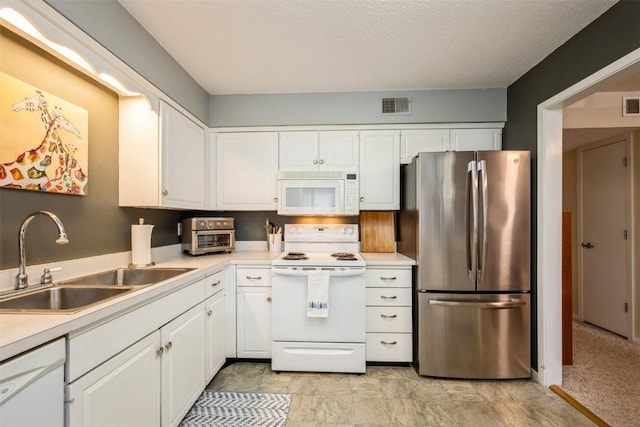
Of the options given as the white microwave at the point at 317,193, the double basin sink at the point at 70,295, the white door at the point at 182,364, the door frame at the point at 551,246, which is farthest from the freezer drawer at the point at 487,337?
the double basin sink at the point at 70,295

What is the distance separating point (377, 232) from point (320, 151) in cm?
103

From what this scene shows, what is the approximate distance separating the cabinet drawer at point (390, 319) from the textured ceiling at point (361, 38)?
2.03 m

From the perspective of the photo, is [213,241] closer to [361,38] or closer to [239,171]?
[239,171]

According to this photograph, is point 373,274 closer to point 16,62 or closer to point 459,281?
point 459,281

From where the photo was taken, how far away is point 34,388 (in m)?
0.87

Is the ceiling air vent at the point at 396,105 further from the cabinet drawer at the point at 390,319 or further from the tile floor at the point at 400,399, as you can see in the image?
the tile floor at the point at 400,399

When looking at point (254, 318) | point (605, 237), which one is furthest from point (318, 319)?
point (605, 237)

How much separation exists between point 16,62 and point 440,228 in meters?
2.70

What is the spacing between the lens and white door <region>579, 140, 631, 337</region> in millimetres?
3205

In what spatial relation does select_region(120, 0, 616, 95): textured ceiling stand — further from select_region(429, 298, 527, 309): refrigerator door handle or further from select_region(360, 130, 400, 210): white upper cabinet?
select_region(429, 298, 527, 309): refrigerator door handle

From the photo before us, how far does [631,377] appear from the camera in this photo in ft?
7.61

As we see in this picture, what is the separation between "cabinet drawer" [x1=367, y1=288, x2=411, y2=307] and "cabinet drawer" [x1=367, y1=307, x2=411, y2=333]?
0.04 metres

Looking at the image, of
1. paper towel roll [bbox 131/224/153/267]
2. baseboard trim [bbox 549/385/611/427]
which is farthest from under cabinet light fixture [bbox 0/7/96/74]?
baseboard trim [bbox 549/385/611/427]

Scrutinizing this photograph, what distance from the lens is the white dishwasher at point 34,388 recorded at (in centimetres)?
78
